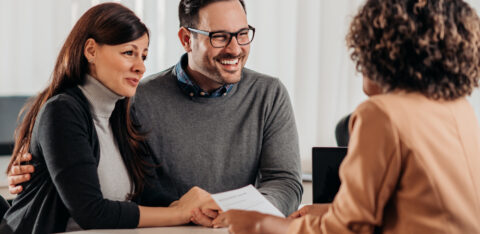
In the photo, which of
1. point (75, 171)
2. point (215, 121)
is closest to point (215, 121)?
point (215, 121)

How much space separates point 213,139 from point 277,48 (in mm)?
1441

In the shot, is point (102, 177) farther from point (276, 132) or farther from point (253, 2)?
point (253, 2)

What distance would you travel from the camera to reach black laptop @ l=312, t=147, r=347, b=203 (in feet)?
5.13

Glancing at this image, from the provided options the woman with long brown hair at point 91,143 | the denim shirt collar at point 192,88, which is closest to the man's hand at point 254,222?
the woman with long brown hair at point 91,143

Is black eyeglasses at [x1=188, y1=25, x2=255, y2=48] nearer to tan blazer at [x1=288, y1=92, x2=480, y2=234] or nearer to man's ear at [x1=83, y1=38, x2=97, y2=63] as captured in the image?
man's ear at [x1=83, y1=38, x2=97, y2=63]

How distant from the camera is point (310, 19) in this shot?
3225mm

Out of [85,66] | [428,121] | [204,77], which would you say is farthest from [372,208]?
[204,77]

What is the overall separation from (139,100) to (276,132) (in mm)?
517

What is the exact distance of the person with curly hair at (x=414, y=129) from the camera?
0.95 metres

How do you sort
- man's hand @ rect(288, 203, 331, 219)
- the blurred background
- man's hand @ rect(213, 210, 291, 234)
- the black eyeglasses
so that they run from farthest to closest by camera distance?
1. the blurred background
2. the black eyeglasses
3. man's hand @ rect(288, 203, 331, 219)
4. man's hand @ rect(213, 210, 291, 234)

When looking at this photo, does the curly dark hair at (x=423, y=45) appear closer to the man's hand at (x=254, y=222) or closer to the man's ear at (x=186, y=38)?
the man's hand at (x=254, y=222)

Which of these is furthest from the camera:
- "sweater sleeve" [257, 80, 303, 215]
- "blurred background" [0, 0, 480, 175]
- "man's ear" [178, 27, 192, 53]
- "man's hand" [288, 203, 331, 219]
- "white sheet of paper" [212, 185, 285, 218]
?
"blurred background" [0, 0, 480, 175]

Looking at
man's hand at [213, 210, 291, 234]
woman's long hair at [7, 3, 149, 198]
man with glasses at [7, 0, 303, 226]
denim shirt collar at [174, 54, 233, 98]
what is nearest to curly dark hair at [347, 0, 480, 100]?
man's hand at [213, 210, 291, 234]

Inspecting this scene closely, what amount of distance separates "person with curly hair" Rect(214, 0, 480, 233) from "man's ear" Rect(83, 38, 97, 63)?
0.85 meters
